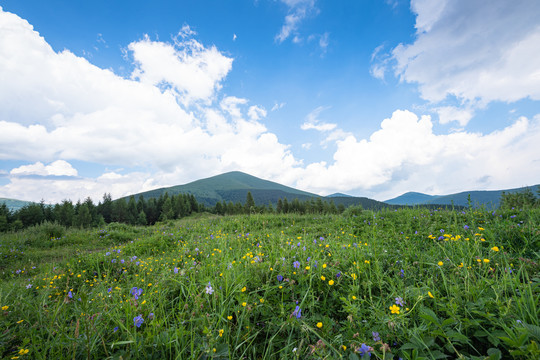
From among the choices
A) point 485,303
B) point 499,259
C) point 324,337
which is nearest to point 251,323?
point 324,337

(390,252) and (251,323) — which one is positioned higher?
(390,252)

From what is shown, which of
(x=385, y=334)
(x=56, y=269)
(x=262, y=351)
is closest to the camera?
(x=385, y=334)

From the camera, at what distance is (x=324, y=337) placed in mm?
1916

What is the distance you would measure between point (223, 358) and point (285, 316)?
0.75 m

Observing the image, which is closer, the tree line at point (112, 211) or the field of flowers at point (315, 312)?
the field of flowers at point (315, 312)

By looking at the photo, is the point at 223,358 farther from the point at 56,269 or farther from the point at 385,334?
the point at 56,269

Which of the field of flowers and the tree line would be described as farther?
the tree line

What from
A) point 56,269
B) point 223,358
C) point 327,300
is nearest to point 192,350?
point 223,358

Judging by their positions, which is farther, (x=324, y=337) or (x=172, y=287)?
(x=172, y=287)

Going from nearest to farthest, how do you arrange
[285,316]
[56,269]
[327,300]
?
[285,316] → [327,300] → [56,269]

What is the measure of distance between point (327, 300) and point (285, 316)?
0.60 metres

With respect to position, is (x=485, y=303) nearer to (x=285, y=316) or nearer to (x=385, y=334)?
(x=385, y=334)

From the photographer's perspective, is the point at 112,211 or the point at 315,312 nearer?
the point at 315,312

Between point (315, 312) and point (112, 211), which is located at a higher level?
point (112, 211)
